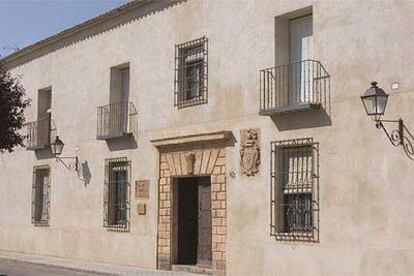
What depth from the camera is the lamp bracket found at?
11.4 m

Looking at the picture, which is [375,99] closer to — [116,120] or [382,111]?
[382,111]

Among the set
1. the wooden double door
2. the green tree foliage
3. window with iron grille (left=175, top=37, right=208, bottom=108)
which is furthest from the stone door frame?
the green tree foliage

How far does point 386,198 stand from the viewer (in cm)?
1171

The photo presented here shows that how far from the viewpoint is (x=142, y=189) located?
17.6 meters

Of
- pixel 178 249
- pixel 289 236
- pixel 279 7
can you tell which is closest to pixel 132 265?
pixel 178 249

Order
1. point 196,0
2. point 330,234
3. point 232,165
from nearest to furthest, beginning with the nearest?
point 330,234, point 232,165, point 196,0

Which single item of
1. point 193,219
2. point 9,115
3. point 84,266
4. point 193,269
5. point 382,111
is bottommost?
point 84,266

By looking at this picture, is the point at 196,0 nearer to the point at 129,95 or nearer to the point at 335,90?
the point at 129,95

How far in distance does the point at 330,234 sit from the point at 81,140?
9600 mm

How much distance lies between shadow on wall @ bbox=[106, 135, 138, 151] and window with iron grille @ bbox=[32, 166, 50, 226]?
4066mm

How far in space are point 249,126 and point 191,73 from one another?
2641 mm

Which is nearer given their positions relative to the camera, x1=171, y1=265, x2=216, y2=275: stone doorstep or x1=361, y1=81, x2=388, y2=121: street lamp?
x1=361, y1=81, x2=388, y2=121: street lamp

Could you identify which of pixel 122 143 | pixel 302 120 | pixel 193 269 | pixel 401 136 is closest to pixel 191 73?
pixel 122 143

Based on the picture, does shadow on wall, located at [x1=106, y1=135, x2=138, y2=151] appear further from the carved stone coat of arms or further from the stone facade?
the carved stone coat of arms
